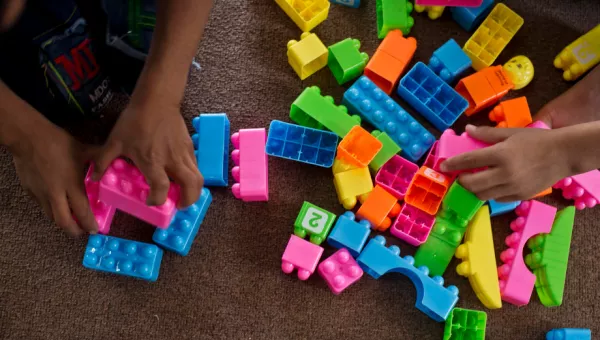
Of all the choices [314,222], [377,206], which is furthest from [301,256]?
[377,206]

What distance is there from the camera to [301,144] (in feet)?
3.38

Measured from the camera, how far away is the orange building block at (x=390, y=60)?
109cm

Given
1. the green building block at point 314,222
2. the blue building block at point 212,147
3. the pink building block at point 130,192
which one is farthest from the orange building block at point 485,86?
the pink building block at point 130,192

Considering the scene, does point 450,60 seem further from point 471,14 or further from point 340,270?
point 340,270

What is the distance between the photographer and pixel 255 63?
1.13 m

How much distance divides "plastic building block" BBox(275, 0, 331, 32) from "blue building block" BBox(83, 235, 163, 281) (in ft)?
1.76

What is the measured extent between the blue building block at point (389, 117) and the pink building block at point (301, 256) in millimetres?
264

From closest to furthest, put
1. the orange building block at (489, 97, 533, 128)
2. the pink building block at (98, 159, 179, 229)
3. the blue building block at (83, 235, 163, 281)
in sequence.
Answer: the pink building block at (98, 159, 179, 229)
the blue building block at (83, 235, 163, 281)
the orange building block at (489, 97, 533, 128)

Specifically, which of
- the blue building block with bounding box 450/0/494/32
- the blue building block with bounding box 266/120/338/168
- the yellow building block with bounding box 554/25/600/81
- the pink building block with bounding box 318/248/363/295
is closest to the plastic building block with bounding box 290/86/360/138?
the blue building block with bounding box 266/120/338/168

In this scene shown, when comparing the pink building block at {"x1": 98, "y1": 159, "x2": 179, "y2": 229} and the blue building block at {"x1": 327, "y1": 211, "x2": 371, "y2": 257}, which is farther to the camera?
the blue building block at {"x1": 327, "y1": 211, "x2": 371, "y2": 257}

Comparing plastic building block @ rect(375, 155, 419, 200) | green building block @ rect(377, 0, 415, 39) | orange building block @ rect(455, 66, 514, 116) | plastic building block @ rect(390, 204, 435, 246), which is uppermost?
green building block @ rect(377, 0, 415, 39)

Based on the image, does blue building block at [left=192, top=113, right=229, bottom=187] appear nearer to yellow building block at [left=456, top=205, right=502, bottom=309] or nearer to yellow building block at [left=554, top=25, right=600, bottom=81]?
yellow building block at [left=456, top=205, right=502, bottom=309]

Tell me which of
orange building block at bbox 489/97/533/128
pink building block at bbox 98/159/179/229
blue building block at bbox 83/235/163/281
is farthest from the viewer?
orange building block at bbox 489/97/533/128

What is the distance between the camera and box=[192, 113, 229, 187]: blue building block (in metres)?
1.00
